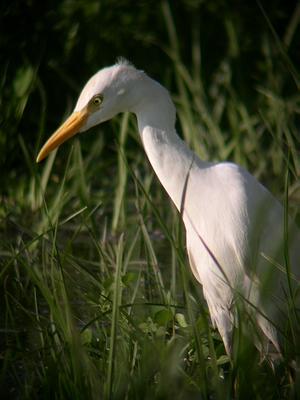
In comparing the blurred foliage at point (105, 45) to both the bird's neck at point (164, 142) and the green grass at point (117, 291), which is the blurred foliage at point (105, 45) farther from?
the bird's neck at point (164, 142)

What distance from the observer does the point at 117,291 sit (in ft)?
4.67

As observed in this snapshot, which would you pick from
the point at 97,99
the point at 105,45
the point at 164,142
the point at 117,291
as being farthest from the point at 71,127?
the point at 105,45

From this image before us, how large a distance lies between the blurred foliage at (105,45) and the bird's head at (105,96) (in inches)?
51.2

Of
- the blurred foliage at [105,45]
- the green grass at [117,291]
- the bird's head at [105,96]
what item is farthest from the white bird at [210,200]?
the blurred foliage at [105,45]

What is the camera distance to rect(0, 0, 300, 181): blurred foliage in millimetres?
4074

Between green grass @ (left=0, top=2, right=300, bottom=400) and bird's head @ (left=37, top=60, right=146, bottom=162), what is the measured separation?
309mm

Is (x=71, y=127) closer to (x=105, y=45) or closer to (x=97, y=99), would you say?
(x=97, y=99)

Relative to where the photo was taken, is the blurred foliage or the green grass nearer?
the green grass

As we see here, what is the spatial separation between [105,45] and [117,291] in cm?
407

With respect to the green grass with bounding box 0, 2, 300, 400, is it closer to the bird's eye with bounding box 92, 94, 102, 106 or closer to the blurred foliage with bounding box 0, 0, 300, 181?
the blurred foliage with bounding box 0, 0, 300, 181

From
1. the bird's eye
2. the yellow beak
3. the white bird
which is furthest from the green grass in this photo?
the bird's eye

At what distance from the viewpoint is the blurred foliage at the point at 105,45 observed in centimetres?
407

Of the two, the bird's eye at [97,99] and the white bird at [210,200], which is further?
the bird's eye at [97,99]

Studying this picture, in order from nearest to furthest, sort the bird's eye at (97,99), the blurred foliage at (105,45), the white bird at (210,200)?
the white bird at (210,200), the bird's eye at (97,99), the blurred foliage at (105,45)
